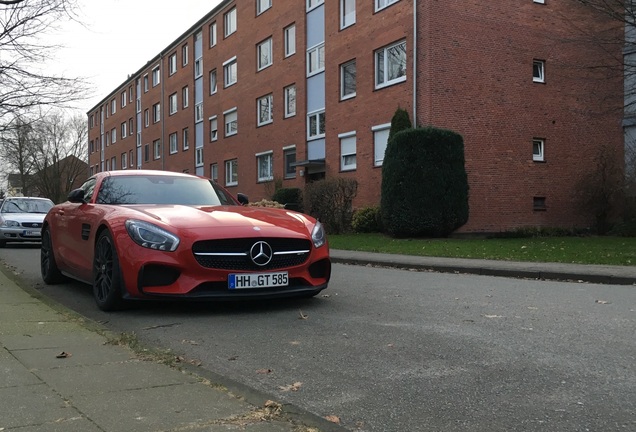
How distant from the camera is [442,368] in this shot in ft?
12.6

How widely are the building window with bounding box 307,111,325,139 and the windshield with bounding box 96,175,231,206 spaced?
18.7 m

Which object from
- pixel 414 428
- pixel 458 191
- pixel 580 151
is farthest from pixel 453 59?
pixel 414 428

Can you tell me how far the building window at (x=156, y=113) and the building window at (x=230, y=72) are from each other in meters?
13.6

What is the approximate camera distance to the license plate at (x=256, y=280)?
5.44 m

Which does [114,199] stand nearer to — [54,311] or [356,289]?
[54,311]

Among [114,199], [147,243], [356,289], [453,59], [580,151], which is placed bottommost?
[356,289]

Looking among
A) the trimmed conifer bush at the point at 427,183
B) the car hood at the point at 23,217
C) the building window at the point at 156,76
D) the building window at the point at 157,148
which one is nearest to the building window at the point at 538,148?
the trimmed conifer bush at the point at 427,183

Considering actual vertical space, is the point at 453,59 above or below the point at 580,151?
above

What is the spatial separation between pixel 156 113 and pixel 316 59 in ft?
84.0

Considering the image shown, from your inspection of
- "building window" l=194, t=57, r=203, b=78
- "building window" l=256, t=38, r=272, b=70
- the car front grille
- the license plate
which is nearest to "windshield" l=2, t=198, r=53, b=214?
the car front grille

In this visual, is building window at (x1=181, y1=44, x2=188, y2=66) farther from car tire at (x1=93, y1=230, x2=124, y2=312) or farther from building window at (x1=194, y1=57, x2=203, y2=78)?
car tire at (x1=93, y1=230, x2=124, y2=312)

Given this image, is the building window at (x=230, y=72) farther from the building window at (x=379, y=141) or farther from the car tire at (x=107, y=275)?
the car tire at (x=107, y=275)

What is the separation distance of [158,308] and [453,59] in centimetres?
1661

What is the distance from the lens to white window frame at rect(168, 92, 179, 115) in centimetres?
4369
